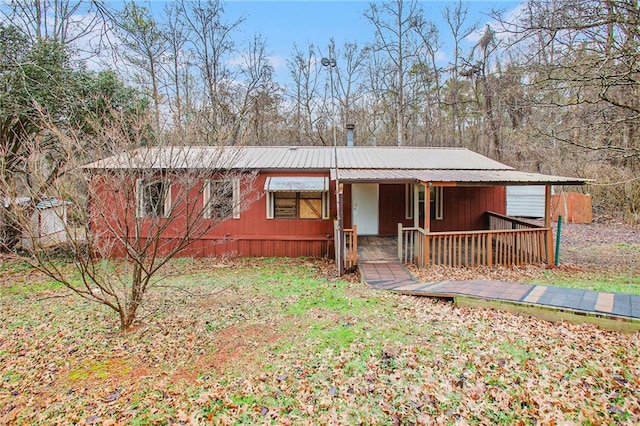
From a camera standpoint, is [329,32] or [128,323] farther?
[329,32]

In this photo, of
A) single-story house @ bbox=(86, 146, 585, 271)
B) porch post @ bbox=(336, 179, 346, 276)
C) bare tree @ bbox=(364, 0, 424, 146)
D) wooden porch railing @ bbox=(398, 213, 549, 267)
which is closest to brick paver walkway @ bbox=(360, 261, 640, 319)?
porch post @ bbox=(336, 179, 346, 276)

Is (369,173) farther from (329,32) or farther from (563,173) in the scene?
(329,32)

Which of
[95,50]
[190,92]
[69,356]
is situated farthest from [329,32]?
[69,356]

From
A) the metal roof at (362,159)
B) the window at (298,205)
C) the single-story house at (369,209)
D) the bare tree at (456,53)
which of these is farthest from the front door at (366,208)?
the bare tree at (456,53)

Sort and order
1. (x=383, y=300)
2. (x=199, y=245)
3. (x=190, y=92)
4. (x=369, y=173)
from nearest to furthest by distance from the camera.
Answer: (x=383, y=300), (x=369, y=173), (x=199, y=245), (x=190, y=92)

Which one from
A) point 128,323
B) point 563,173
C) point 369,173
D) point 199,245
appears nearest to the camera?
point 128,323

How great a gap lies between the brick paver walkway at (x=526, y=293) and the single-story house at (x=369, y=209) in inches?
65.0

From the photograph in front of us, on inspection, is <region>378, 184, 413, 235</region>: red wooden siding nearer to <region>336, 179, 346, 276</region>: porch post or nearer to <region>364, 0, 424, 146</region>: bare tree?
<region>336, 179, 346, 276</region>: porch post

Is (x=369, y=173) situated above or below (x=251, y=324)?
above

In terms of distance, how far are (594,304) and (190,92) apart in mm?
18562

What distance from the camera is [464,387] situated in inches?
127

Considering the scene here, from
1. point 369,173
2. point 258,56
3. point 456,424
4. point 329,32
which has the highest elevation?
point 329,32

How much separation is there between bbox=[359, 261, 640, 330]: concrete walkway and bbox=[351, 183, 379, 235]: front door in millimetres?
3739

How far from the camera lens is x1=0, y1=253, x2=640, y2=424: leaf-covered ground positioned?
118 inches
